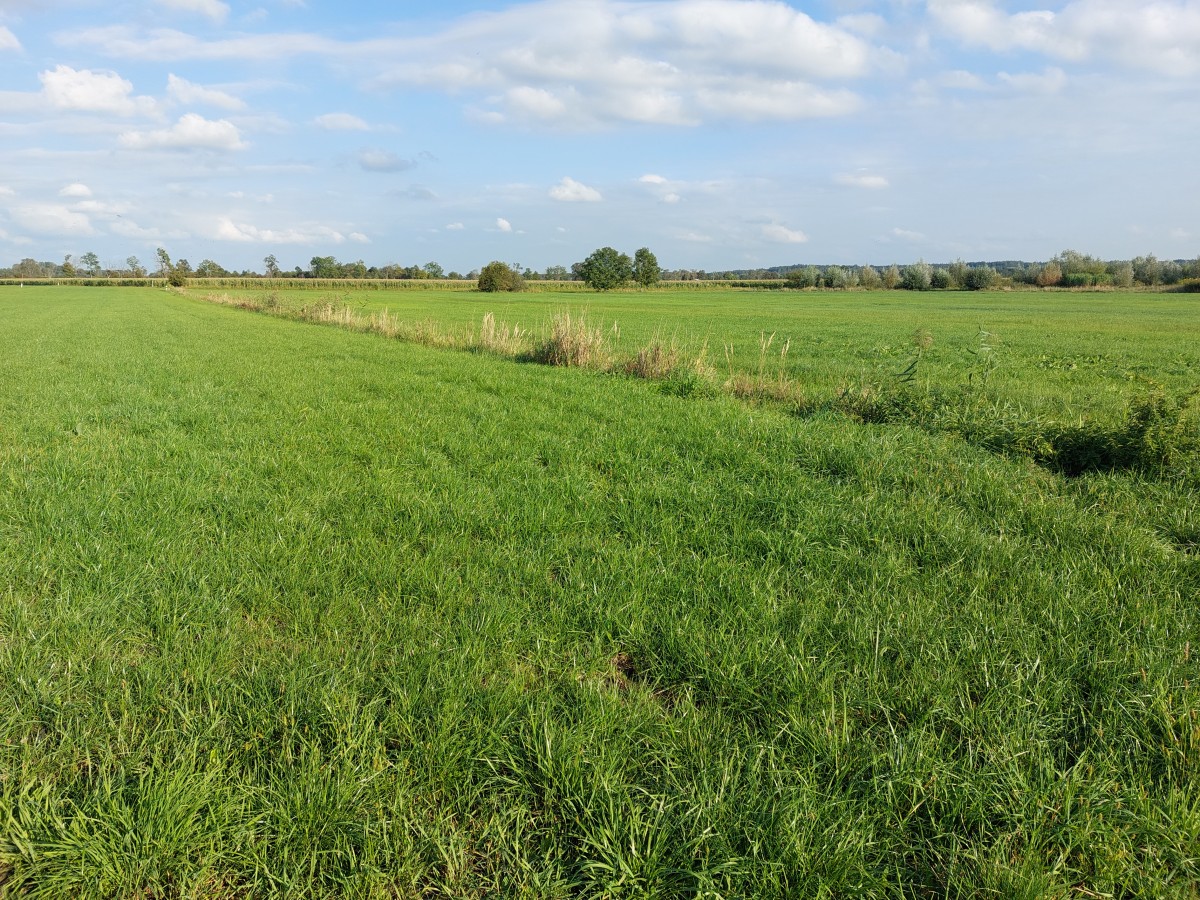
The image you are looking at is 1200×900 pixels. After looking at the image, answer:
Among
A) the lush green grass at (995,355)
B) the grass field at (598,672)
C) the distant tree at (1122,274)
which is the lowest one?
the grass field at (598,672)

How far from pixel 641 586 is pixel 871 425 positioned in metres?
5.57

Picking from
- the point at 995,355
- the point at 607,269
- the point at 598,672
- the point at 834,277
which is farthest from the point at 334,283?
the point at 598,672

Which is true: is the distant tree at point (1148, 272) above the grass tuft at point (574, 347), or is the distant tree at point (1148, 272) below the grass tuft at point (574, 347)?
above

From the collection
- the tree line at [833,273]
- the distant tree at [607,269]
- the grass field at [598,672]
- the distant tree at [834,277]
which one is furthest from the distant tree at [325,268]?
the grass field at [598,672]

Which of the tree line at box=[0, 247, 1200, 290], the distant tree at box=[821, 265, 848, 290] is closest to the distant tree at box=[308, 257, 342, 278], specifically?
the tree line at box=[0, 247, 1200, 290]

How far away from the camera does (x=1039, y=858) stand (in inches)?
87.6

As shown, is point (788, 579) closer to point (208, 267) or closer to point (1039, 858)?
point (1039, 858)

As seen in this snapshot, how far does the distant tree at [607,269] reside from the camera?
408 ft

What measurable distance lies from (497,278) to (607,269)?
29992 millimetres

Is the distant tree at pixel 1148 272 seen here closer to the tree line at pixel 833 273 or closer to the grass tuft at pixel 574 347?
the tree line at pixel 833 273

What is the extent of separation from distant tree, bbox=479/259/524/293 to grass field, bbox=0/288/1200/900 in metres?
103

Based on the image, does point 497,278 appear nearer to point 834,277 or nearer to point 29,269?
point 834,277

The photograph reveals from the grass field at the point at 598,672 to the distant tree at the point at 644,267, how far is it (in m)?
133

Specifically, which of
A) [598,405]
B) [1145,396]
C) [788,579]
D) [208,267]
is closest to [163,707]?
[788,579]
